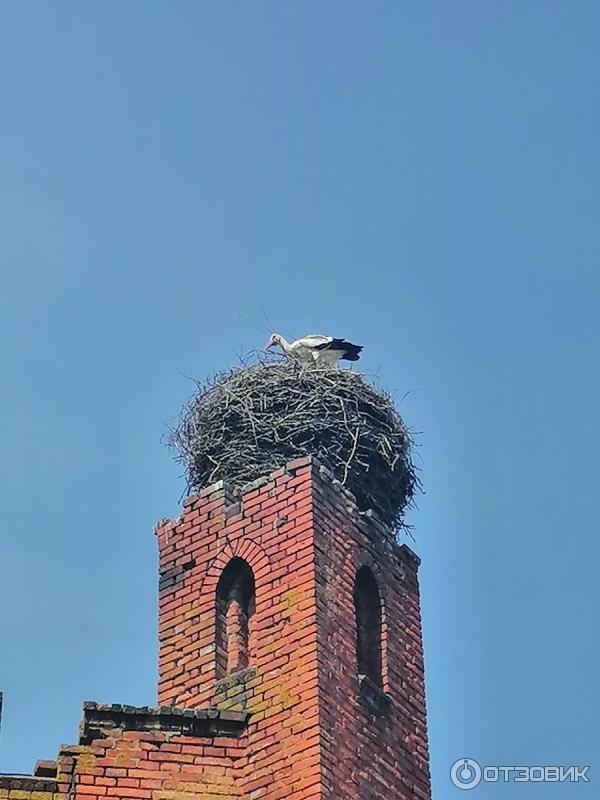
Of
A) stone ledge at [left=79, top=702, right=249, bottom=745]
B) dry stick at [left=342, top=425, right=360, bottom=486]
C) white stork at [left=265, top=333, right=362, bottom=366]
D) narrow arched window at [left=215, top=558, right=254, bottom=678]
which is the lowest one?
stone ledge at [left=79, top=702, right=249, bottom=745]

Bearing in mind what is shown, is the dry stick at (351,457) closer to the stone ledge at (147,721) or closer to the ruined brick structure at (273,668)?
the ruined brick structure at (273,668)

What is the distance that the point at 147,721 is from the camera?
57.0 ft

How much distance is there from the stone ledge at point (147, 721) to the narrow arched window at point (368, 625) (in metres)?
1.59

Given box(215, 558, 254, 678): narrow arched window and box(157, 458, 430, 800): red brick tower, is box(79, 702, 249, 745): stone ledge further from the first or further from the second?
box(215, 558, 254, 678): narrow arched window

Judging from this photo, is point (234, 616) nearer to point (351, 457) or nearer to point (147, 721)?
point (147, 721)

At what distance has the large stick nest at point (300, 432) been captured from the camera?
20203mm

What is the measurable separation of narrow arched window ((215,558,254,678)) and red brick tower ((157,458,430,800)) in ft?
0.04

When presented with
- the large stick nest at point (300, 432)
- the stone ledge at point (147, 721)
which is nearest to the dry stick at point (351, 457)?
the large stick nest at point (300, 432)

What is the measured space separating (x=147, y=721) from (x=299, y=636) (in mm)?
1462

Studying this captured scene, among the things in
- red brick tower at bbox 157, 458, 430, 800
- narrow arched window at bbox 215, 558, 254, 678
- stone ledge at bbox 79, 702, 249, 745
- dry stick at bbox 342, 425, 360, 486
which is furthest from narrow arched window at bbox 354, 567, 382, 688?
Answer: stone ledge at bbox 79, 702, 249, 745

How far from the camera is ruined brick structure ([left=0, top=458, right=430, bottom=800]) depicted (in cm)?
1708

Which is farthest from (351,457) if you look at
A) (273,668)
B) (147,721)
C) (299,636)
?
(147,721)

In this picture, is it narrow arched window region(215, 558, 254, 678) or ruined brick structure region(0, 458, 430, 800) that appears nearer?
ruined brick structure region(0, 458, 430, 800)

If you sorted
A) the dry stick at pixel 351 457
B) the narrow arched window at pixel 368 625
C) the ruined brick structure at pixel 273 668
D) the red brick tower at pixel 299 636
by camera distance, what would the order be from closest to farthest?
the ruined brick structure at pixel 273 668 < the red brick tower at pixel 299 636 < the narrow arched window at pixel 368 625 < the dry stick at pixel 351 457
